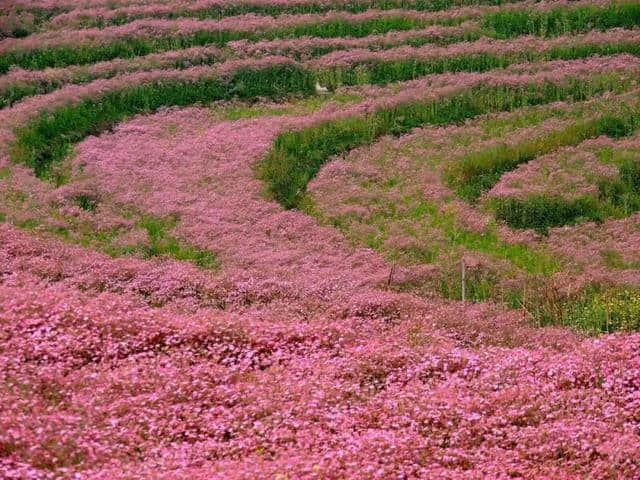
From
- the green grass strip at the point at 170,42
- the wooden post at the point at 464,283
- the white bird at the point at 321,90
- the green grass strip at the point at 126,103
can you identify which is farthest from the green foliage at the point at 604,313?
the green grass strip at the point at 170,42

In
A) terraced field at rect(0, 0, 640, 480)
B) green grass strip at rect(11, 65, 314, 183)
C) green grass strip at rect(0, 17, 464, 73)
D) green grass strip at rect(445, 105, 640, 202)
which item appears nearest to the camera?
terraced field at rect(0, 0, 640, 480)

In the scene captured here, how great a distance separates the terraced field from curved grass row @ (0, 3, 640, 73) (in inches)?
3.4

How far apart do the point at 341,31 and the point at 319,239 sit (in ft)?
36.6

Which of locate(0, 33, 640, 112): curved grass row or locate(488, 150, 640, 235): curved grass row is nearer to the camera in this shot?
locate(488, 150, 640, 235): curved grass row

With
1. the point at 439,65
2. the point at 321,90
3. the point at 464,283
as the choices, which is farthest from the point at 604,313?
the point at 439,65

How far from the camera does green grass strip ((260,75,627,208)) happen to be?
57.0ft

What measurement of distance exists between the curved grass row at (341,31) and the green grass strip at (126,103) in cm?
278

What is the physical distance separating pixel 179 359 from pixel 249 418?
5.76 feet

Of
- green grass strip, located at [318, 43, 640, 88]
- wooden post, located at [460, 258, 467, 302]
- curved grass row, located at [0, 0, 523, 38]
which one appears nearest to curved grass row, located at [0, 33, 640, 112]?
green grass strip, located at [318, 43, 640, 88]

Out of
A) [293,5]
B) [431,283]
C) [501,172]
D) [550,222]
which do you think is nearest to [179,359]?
[431,283]

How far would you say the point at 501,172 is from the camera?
1745cm

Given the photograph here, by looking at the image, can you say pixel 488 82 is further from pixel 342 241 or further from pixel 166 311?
pixel 166 311

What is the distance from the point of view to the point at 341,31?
24.7m

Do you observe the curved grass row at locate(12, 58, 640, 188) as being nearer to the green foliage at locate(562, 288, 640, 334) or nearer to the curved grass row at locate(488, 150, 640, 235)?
the curved grass row at locate(488, 150, 640, 235)
